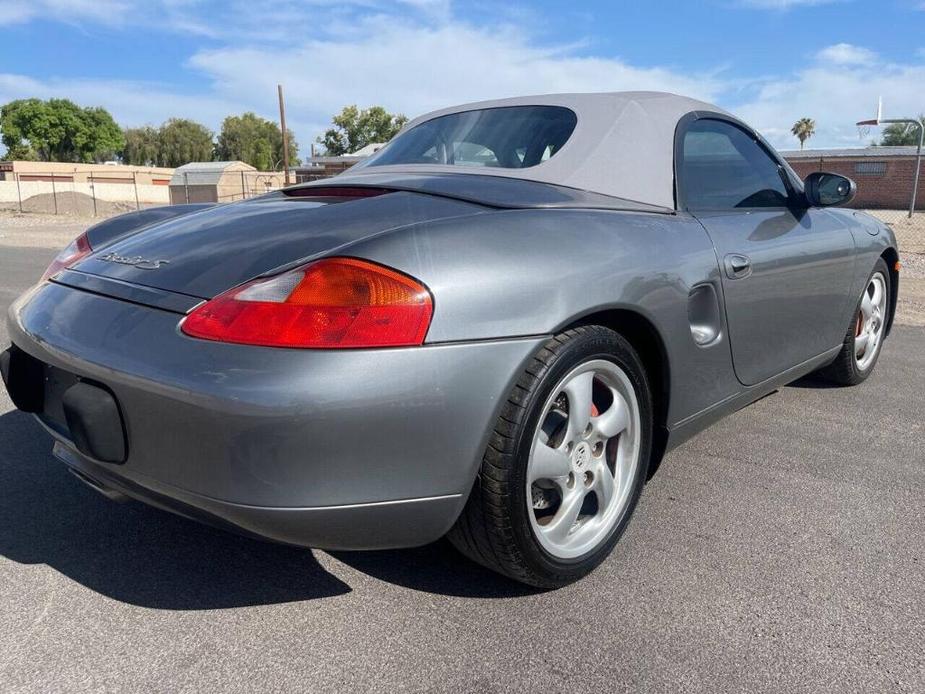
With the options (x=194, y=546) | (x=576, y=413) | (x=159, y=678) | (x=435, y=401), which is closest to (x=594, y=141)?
(x=576, y=413)

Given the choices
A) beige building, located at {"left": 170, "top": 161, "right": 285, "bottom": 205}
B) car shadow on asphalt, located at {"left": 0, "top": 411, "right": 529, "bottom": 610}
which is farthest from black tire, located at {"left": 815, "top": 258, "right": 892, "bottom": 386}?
beige building, located at {"left": 170, "top": 161, "right": 285, "bottom": 205}

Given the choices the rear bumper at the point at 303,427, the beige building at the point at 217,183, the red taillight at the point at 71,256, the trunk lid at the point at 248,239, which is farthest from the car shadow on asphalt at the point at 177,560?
the beige building at the point at 217,183

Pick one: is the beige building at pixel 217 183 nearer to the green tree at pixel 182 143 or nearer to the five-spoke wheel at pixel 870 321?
the green tree at pixel 182 143

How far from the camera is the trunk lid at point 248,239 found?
1923 mm

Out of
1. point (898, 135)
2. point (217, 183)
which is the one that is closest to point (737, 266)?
point (217, 183)

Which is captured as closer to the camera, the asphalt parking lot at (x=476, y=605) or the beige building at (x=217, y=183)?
the asphalt parking lot at (x=476, y=605)

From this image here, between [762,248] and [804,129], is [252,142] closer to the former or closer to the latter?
[804,129]

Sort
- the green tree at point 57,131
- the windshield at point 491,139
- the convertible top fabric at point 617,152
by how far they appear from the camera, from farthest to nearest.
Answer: the green tree at point 57,131
the windshield at point 491,139
the convertible top fabric at point 617,152

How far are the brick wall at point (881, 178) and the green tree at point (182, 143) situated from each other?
221 feet

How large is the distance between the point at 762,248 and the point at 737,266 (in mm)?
259

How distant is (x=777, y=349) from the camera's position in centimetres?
306

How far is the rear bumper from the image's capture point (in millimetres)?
1671

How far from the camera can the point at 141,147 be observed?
278 ft

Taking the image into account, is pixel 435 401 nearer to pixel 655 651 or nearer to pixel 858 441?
pixel 655 651
